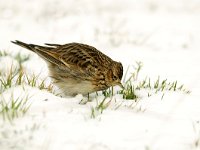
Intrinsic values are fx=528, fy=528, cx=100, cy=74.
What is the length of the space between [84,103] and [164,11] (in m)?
8.53

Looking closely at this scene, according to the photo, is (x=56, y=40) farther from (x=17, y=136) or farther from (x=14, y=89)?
(x=17, y=136)

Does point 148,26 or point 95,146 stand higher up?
point 148,26

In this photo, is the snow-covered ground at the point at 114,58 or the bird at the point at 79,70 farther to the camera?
the bird at the point at 79,70

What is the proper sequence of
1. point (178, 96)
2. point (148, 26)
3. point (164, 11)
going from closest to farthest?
1. point (178, 96)
2. point (148, 26)
3. point (164, 11)

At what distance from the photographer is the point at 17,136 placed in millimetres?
4969

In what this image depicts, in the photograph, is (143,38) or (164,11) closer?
(143,38)

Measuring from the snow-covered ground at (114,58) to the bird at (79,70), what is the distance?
0.84 feet

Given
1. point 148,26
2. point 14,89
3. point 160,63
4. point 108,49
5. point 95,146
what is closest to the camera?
point 95,146

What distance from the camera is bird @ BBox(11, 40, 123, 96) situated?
6.86 meters

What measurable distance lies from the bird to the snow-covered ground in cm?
26

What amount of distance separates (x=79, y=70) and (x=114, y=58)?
2985mm

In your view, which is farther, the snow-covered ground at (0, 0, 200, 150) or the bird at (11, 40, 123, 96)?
the bird at (11, 40, 123, 96)

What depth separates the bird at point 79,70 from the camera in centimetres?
686

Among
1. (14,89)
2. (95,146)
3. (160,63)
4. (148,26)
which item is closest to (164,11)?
(148,26)
